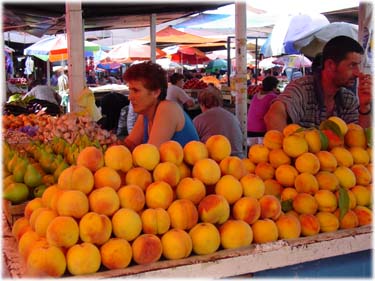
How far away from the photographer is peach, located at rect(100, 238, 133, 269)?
1.57 metres

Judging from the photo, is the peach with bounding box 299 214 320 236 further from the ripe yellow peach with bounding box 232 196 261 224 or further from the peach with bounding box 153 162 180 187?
the peach with bounding box 153 162 180 187

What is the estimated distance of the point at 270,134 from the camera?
2.20 meters

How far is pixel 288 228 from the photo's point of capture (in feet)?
5.95

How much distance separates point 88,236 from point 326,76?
78.0 inches

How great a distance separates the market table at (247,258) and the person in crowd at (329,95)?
121 cm

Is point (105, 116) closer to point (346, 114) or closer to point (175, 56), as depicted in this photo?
point (346, 114)

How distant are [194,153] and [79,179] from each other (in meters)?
0.44

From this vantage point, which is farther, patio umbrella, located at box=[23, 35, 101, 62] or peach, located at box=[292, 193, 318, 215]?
patio umbrella, located at box=[23, 35, 101, 62]

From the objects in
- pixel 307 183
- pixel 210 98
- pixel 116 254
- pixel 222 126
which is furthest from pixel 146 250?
pixel 210 98

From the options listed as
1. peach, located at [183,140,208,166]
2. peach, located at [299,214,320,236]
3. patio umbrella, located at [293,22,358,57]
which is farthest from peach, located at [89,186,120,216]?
patio umbrella, located at [293,22,358,57]

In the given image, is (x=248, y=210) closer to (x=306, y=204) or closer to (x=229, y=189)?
(x=229, y=189)

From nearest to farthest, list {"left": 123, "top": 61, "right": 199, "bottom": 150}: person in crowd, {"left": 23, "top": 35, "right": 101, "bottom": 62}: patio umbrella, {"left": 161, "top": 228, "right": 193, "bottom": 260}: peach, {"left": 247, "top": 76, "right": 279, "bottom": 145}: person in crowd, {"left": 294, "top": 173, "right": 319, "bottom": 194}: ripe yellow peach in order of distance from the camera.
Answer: {"left": 161, "top": 228, "right": 193, "bottom": 260}: peach
{"left": 294, "top": 173, "right": 319, "bottom": 194}: ripe yellow peach
{"left": 123, "top": 61, "right": 199, "bottom": 150}: person in crowd
{"left": 247, "top": 76, "right": 279, "bottom": 145}: person in crowd
{"left": 23, "top": 35, "right": 101, "bottom": 62}: patio umbrella

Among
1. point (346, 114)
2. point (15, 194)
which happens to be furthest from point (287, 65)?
point (15, 194)

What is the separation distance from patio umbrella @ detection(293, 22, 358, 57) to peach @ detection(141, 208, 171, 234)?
736 centimetres
